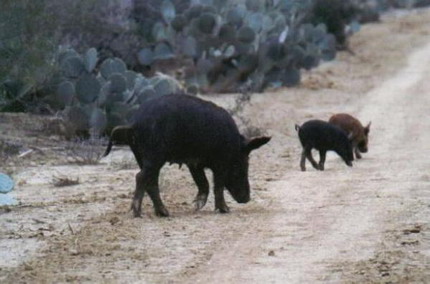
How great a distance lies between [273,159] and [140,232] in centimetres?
711

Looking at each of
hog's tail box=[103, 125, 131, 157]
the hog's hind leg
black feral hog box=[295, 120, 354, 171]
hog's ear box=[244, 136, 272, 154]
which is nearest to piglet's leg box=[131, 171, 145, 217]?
hog's tail box=[103, 125, 131, 157]

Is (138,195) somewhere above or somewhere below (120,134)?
below

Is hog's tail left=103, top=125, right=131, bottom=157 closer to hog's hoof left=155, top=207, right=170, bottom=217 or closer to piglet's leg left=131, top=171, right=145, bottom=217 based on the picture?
piglet's leg left=131, top=171, right=145, bottom=217

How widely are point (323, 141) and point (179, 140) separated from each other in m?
5.51

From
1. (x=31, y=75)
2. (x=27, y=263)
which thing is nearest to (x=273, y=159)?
(x=31, y=75)

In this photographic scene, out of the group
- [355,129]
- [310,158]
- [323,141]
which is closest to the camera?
[310,158]

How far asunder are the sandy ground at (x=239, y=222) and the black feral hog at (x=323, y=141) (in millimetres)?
259

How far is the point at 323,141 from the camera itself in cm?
1880

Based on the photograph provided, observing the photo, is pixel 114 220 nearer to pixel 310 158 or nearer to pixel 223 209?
pixel 223 209

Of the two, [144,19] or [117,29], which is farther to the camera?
[144,19]

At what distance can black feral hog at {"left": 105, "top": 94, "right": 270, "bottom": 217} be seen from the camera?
13.5 m

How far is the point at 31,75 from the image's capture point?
18.0 m

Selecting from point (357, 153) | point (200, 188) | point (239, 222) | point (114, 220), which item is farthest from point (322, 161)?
point (114, 220)

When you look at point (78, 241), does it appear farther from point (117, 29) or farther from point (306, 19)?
point (306, 19)
